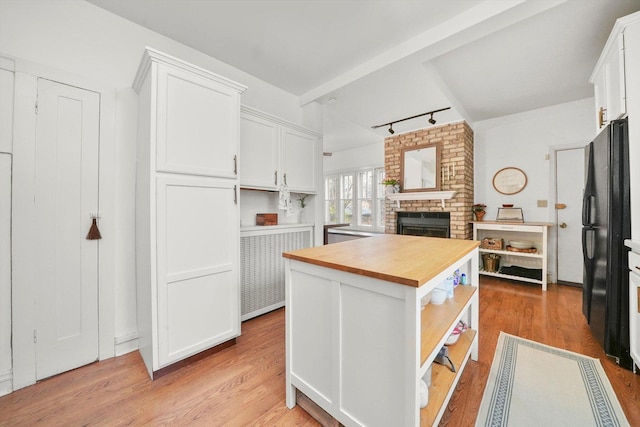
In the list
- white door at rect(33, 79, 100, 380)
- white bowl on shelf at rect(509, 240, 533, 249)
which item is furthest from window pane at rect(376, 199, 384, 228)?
white door at rect(33, 79, 100, 380)

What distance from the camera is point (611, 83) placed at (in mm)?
1912

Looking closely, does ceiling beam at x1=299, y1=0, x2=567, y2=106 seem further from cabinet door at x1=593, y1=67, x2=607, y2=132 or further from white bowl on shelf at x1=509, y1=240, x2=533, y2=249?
white bowl on shelf at x1=509, y1=240, x2=533, y2=249

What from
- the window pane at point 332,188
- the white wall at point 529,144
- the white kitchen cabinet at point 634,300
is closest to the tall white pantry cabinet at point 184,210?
the white kitchen cabinet at point 634,300

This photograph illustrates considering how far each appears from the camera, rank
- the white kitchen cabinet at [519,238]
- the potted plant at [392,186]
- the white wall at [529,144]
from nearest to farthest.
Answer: the white kitchen cabinet at [519,238] → the white wall at [529,144] → the potted plant at [392,186]

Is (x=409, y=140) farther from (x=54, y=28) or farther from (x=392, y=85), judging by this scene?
(x=54, y=28)

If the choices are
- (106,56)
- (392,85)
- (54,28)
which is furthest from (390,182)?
(54,28)

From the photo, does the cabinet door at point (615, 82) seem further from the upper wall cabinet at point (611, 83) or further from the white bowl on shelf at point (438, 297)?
the white bowl on shelf at point (438, 297)

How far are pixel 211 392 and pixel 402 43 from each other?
3146 mm

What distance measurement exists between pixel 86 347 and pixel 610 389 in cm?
348

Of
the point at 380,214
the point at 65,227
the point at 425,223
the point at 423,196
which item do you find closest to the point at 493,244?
the point at 425,223

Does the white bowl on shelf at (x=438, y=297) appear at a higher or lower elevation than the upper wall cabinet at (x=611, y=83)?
lower

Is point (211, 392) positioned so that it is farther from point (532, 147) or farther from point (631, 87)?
point (532, 147)

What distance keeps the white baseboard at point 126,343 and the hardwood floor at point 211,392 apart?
54mm

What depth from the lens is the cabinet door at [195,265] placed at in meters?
1.66
